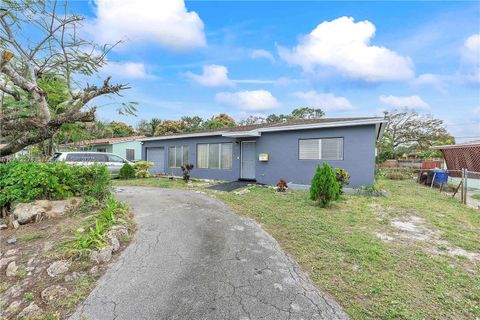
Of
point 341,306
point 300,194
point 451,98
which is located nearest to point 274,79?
point 300,194

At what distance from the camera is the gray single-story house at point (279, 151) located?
877cm

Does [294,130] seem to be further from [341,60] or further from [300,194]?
[341,60]

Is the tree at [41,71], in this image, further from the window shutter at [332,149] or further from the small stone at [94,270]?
the window shutter at [332,149]

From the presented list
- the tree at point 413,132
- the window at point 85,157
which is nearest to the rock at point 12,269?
the window at point 85,157

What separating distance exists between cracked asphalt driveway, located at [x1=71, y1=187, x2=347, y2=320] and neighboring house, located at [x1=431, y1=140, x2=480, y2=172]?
15.6m

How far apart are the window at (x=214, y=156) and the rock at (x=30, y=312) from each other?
387 inches

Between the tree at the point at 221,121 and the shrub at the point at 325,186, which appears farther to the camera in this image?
the tree at the point at 221,121

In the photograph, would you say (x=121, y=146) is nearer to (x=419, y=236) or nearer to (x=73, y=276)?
(x=73, y=276)

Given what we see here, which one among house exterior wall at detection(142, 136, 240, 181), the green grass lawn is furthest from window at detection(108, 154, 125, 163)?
the green grass lawn

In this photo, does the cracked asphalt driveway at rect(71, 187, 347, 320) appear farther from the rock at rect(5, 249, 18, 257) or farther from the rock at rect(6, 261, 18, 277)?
the rock at rect(5, 249, 18, 257)

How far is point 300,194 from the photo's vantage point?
28.1 ft

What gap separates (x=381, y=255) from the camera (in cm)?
363

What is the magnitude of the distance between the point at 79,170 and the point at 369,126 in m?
9.50

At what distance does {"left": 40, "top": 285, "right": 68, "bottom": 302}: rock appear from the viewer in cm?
247
